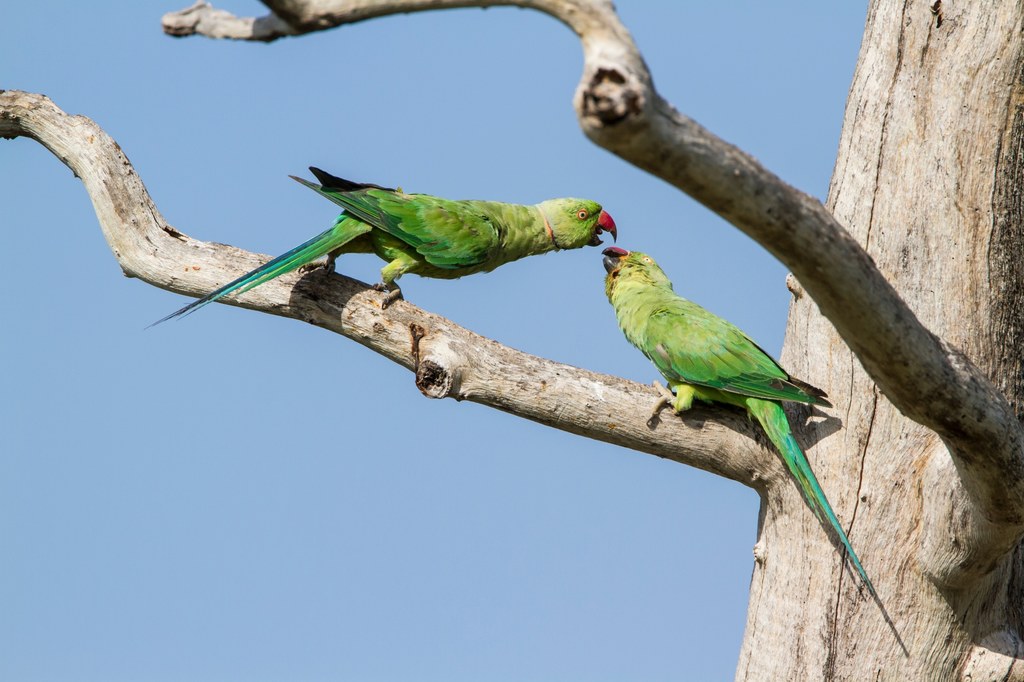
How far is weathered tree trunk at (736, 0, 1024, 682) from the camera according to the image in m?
4.25

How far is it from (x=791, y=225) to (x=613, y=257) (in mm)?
3612

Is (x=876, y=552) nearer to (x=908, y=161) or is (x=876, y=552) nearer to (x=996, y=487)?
(x=996, y=487)

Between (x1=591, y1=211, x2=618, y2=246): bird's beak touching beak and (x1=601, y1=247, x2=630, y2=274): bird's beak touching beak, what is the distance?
0.53 metres

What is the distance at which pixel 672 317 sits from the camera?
17.5 feet

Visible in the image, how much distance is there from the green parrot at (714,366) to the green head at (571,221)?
2.53 feet

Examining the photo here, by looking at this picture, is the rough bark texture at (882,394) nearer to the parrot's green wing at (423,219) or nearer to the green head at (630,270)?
the parrot's green wing at (423,219)

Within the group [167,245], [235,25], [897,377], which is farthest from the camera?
[167,245]

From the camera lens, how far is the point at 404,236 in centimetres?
547

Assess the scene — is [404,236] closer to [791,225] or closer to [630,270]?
[630,270]

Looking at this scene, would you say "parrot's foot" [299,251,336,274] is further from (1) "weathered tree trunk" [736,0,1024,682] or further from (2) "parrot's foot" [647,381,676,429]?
(1) "weathered tree trunk" [736,0,1024,682]

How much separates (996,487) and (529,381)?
77.0 inches

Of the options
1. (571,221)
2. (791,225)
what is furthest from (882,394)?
(571,221)

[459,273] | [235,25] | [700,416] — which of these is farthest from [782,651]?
[235,25]

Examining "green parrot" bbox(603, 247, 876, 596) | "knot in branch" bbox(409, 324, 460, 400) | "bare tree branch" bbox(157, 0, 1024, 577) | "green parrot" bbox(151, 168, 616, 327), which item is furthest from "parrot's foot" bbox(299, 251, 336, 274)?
"bare tree branch" bbox(157, 0, 1024, 577)
